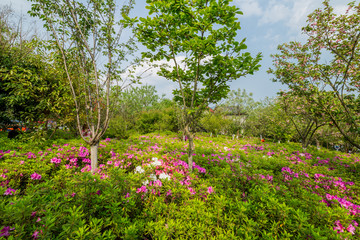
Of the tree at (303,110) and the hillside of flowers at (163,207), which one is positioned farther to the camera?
the tree at (303,110)

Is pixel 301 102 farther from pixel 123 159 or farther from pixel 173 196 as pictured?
pixel 123 159

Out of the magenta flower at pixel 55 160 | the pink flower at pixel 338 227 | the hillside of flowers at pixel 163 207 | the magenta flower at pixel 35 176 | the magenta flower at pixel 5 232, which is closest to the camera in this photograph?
the magenta flower at pixel 5 232

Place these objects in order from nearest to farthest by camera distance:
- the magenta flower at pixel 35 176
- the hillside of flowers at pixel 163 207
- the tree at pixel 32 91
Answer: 1. the hillside of flowers at pixel 163 207
2. the magenta flower at pixel 35 176
3. the tree at pixel 32 91

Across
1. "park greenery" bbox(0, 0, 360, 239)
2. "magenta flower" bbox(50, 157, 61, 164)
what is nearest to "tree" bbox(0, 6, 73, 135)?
"park greenery" bbox(0, 0, 360, 239)

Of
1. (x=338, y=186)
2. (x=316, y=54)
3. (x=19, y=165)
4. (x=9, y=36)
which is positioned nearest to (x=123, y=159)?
(x=19, y=165)

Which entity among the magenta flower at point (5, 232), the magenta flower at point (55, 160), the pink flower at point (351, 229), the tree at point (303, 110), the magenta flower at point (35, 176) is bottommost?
the magenta flower at point (35, 176)

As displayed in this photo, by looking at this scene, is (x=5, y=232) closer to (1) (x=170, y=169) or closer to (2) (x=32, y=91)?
(1) (x=170, y=169)

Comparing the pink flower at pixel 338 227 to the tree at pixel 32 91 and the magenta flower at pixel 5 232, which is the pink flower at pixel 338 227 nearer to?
the magenta flower at pixel 5 232

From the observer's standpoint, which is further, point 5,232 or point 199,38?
point 199,38

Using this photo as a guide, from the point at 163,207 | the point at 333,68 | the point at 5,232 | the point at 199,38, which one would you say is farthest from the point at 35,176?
the point at 333,68

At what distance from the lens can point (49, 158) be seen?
13.1ft

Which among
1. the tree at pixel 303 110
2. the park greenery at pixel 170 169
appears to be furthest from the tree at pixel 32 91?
the tree at pixel 303 110

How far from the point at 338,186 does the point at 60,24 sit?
795 cm

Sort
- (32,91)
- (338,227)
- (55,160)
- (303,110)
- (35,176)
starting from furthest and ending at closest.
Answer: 1. (303,110)
2. (32,91)
3. (55,160)
4. (35,176)
5. (338,227)
